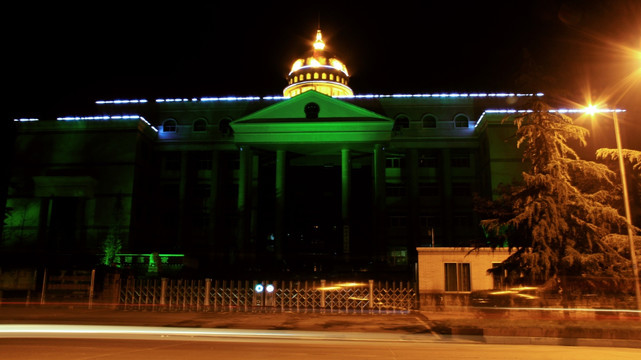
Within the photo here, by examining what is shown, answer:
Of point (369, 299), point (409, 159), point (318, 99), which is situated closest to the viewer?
point (369, 299)

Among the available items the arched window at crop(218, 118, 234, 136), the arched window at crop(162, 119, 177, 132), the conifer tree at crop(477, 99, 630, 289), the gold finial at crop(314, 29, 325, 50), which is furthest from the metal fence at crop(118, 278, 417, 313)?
the gold finial at crop(314, 29, 325, 50)

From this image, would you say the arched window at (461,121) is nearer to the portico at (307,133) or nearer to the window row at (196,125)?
the portico at (307,133)

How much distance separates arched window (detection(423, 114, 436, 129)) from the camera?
51.1 metres

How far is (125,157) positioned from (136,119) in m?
3.63

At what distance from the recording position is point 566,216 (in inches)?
650

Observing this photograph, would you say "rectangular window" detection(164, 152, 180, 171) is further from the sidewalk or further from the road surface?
the road surface

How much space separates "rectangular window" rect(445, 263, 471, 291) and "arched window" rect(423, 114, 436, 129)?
30.7 metres

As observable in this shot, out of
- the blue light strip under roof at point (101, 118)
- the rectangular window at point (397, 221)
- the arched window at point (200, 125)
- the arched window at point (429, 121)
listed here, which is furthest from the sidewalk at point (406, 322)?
the arched window at point (200, 125)

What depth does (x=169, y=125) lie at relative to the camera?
2083 inches

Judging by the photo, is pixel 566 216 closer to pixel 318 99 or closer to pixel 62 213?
pixel 318 99

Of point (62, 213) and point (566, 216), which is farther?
point (62, 213)

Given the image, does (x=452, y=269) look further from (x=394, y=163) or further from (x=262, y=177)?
(x=262, y=177)

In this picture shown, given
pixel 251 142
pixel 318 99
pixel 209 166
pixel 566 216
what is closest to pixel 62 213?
pixel 209 166

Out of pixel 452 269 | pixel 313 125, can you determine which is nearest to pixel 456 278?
pixel 452 269
